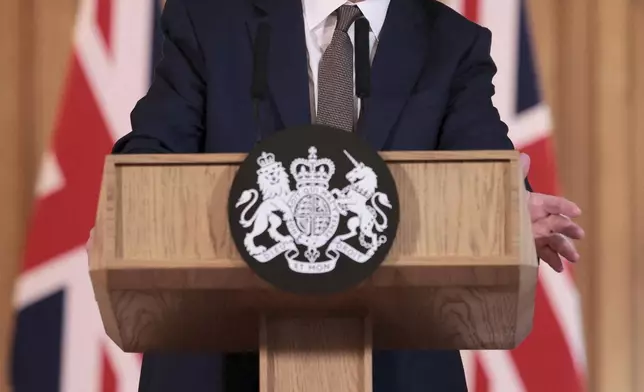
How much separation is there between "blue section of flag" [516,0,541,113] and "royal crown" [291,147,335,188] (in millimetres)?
1110

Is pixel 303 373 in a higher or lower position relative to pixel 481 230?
lower

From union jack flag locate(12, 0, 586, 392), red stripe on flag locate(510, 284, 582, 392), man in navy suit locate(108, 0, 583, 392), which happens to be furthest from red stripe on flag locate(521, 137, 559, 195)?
man in navy suit locate(108, 0, 583, 392)

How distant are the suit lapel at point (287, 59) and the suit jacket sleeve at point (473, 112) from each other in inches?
6.8

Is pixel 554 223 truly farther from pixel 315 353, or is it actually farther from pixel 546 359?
pixel 546 359

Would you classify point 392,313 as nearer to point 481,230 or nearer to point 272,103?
point 481,230

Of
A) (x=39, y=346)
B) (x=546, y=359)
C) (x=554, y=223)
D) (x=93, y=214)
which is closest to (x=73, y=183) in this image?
→ (x=93, y=214)

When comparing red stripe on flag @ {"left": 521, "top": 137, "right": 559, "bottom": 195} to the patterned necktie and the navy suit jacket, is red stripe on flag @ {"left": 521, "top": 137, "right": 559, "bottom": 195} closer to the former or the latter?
the navy suit jacket

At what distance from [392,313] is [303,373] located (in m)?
0.08

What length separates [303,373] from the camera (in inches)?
28.2

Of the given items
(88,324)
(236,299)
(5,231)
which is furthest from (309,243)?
(5,231)

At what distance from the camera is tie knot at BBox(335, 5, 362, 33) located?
1084 millimetres

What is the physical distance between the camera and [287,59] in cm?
108

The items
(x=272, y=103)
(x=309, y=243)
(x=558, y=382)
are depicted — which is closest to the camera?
(x=309, y=243)

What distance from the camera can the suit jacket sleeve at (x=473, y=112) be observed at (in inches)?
42.6
